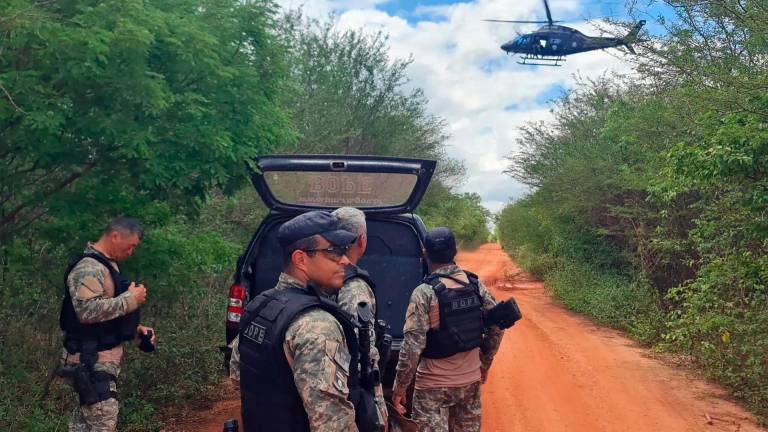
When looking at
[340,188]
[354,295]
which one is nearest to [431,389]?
[354,295]

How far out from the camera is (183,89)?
5.21 m

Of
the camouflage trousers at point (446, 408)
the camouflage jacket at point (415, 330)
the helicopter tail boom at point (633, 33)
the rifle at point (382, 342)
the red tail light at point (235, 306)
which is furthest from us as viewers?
the helicopter tail boom at point (633, 33)

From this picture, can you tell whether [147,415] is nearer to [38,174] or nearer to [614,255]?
[38,174]

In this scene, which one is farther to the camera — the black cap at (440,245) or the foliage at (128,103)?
the foliage at (128,103)

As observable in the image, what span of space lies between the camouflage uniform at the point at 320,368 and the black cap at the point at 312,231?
293 mm

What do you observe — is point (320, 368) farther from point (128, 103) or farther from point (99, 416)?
point (128, 103)

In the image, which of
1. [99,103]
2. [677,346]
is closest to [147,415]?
[99,103]

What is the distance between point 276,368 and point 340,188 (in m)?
3.35

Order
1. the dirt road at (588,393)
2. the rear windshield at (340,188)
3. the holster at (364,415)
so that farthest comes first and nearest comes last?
the dirt road at (588,393), the rear windshield at (340,188), the holster at (364,415)

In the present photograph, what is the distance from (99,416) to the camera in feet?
13.2

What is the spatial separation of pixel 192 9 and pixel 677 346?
7519mm

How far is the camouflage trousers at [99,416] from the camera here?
13.2ft

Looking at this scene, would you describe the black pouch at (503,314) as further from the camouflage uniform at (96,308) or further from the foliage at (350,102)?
the foliage at (350,102)

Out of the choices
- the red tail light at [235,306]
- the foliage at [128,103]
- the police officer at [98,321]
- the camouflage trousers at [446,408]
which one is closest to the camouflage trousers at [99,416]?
the police officer at [98,321]
